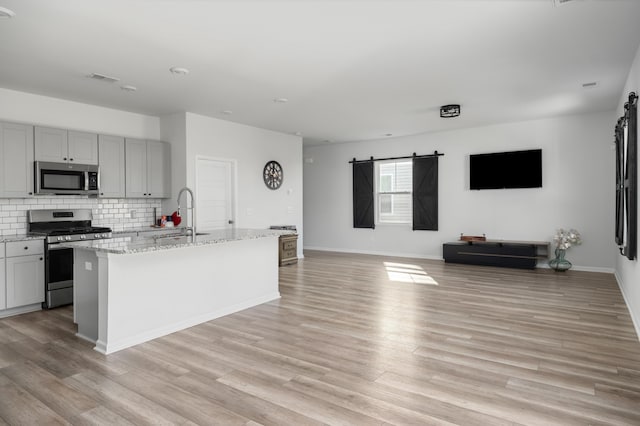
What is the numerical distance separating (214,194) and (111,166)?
5.73 ft

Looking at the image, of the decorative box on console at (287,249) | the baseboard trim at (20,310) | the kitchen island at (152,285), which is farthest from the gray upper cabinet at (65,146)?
the decorative box on console at (287,249)

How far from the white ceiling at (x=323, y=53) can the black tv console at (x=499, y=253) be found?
2.52 meters

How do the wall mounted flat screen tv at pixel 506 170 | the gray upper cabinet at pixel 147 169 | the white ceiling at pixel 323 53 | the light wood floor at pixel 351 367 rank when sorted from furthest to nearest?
the wall mounted flat screen tv at pixel 506 170 → the gray upper cabinet at pixel 147 169 → the white ceiling at pixel 323 53 → the light wood floor at pixel 351 367

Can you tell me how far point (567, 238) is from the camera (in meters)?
7.08

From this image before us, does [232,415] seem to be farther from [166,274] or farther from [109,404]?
[166,274]

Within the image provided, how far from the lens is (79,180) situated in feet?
18.2

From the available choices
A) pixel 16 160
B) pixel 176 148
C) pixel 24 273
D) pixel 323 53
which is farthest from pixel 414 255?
pixel 16 160

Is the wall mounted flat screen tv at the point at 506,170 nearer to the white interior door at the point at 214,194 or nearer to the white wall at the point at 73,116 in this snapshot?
the white interior door at the point at 214,194

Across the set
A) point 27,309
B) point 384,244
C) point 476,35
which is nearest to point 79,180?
point 27,309

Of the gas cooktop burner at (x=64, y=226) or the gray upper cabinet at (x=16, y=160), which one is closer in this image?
the gray upper cabinet at (x=16, y=160)

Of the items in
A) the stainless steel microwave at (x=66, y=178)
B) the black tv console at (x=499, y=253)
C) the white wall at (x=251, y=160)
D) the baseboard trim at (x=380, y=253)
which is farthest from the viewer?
the baseboard trim at (x=380, y=253)

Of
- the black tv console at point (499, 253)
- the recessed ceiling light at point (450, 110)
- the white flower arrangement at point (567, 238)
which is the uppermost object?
the recessed ceiling light at point (450, 110)

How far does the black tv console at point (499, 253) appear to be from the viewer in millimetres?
7316

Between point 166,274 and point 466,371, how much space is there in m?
2.80
